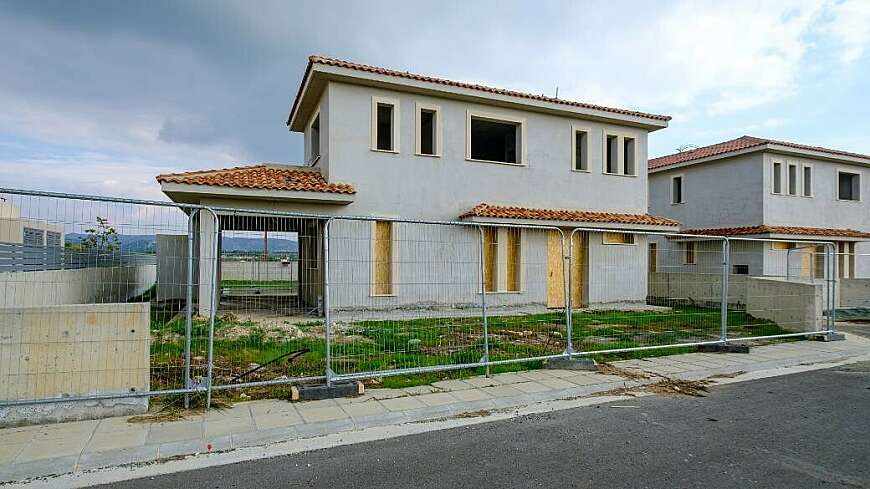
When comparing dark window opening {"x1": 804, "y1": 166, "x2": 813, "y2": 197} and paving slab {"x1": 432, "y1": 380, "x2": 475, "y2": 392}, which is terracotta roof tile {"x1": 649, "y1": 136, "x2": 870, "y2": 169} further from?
paving slab {"x1": 432, "y1": 380, "x2": 475, "y2": 392}

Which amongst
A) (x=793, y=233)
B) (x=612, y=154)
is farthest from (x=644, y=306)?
(x=793, y=233)

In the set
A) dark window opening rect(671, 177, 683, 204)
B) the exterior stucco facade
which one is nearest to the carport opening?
the exterior stucco facade

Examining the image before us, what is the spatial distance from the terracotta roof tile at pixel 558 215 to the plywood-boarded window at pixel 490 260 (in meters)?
0.53

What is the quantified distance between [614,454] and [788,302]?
9667mm

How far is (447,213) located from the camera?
14594 millimetres

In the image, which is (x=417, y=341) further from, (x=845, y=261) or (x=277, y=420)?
(x=845, y=261)

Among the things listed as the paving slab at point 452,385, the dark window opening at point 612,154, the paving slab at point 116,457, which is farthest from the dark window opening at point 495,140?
the paving slab at point 116,457

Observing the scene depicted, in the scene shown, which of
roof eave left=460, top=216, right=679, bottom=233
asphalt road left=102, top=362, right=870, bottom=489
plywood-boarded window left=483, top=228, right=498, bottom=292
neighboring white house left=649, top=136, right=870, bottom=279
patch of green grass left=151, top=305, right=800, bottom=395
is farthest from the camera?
neighboring white house left=649, top=136, right=870, bottom=279

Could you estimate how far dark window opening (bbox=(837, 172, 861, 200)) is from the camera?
23.2m

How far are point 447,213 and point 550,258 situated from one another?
11.0 feet

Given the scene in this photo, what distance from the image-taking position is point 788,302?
38.2 feet

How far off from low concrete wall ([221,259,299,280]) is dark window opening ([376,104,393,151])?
311 inches

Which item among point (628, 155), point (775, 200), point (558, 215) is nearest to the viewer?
point (558, 215)

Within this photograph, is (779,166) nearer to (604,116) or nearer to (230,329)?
(604,116)
